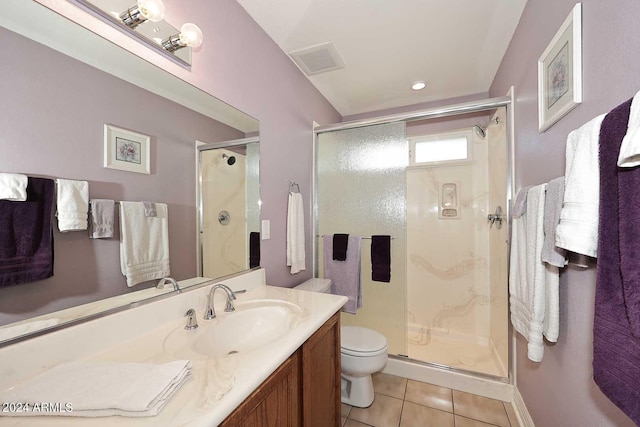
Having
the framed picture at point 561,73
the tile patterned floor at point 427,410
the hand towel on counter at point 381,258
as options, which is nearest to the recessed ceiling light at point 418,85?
the framed picture at point 561,73

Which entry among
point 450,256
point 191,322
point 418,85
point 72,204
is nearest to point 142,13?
point 72,204

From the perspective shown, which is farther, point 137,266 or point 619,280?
point 137,266

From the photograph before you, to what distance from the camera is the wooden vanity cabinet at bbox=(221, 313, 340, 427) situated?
0.68 m

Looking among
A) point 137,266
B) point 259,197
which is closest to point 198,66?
point 259,197

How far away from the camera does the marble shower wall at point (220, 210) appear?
1.24m

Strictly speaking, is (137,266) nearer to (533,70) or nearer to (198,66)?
(198,66)

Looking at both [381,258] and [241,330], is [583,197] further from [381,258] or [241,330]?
[381,258]

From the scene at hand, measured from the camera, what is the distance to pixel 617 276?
570 millimetres

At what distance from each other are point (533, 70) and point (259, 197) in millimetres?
1666

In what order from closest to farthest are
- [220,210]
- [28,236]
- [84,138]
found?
[28,236], [84,138], [220,210]

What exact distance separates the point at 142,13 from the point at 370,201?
1759 millimetres

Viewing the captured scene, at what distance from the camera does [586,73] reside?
867 mm

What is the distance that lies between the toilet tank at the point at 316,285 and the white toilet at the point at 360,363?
37 cm

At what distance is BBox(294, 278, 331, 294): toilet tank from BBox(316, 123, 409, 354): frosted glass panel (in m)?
0.19
